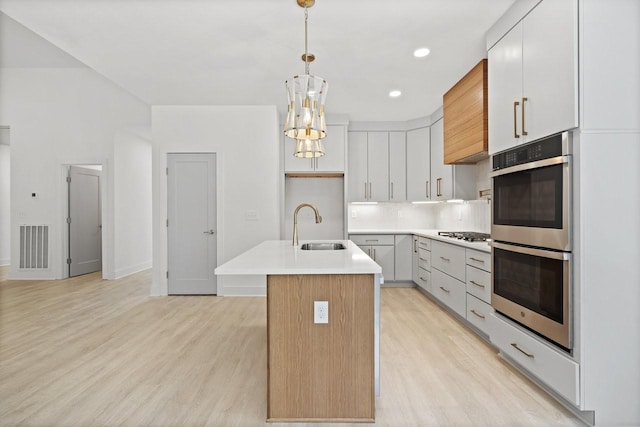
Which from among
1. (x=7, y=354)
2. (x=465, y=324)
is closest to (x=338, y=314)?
(x=465, y=324)

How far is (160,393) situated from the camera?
2.13m

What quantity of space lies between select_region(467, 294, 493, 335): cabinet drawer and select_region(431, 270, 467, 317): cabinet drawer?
0.35 feet

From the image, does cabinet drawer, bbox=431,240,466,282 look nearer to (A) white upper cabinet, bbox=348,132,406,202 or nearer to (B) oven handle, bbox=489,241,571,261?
(B) oven handle, bbox=489,241,571,261

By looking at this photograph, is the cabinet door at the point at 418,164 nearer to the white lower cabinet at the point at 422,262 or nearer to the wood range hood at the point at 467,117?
the white lower cabinet at the point at 422,262

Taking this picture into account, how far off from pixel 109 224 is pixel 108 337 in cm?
327

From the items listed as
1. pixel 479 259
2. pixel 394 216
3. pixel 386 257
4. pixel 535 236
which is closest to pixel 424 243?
pixel 386 257

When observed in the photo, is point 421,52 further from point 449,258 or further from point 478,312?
point 478,312

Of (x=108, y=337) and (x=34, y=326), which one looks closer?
(x=108, y=337)

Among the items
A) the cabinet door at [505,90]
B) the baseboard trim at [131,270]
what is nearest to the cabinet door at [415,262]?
the cabinet door at [505,90]

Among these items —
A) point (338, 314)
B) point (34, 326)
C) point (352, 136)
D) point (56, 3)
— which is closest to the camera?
point (338, 314)

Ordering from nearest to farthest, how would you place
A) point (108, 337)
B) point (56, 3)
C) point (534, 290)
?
point (534, 290)
point (56, 3)
point (108, 337)

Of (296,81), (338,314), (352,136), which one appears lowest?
(338,314)

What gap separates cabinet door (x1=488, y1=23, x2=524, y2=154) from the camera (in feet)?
7.40

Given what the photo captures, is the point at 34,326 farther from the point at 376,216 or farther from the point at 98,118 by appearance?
the point at 376,216
